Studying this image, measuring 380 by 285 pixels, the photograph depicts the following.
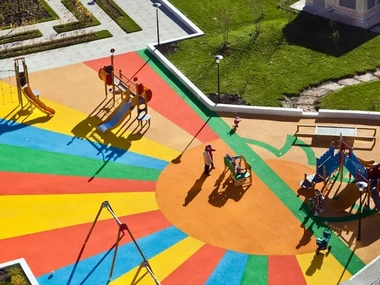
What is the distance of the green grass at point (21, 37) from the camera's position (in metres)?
42.7

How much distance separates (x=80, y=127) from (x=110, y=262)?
31.6ft

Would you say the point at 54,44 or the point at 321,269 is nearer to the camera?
the point at 321,269

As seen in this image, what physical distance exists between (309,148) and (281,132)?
69.2 inches

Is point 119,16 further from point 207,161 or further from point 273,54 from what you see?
point 207,161

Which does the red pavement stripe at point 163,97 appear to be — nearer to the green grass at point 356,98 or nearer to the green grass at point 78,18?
the green grass at point 78,18

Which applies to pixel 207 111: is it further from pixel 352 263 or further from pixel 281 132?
pixel 352 263

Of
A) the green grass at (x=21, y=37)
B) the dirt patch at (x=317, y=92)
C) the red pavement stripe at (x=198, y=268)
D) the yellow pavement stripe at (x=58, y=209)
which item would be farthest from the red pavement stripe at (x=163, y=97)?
the red pavement stripe at (x=198, y=268)

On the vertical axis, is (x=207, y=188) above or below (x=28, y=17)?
below

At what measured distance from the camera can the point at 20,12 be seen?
4584cm

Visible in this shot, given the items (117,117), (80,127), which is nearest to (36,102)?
(80,127)

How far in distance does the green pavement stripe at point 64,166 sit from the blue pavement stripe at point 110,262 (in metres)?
3.90

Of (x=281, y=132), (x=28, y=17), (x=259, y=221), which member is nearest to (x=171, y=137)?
(x=281, y=132)

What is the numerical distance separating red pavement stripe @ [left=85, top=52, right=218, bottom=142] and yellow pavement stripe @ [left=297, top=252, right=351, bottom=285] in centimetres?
874

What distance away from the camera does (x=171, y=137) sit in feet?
113
